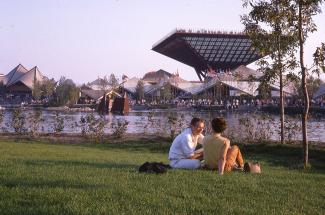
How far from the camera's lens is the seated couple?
718 cm

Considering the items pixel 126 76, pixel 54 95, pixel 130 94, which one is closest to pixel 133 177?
pixel 54 95

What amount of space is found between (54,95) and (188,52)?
1081 inches

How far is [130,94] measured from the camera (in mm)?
107938

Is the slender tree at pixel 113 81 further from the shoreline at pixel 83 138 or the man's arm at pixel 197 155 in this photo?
the man's arm at pixel 197 155

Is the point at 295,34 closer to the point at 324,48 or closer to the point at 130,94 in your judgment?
the point at 324,48

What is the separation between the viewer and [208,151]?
737 cm

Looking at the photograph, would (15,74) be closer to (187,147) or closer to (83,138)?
(83,138)

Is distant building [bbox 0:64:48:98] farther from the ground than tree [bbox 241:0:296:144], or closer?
farther from the ground

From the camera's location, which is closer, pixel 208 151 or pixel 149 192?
pixel 149 192

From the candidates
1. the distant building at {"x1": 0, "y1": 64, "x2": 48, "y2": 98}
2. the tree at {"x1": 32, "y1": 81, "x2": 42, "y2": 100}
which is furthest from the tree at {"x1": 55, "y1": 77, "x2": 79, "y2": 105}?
the distant building at {"x1": 0, "y1": 64, "x2": 48, "y2": 98}

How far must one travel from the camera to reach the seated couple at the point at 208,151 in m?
7.18

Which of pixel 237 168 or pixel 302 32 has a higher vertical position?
pixel 302 32

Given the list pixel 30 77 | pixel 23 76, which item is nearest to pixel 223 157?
pixel 30 77

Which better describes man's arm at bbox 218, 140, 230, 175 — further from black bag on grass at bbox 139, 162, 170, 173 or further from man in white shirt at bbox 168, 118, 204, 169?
man in white shirt at bbox 168, 118, 204, 169
